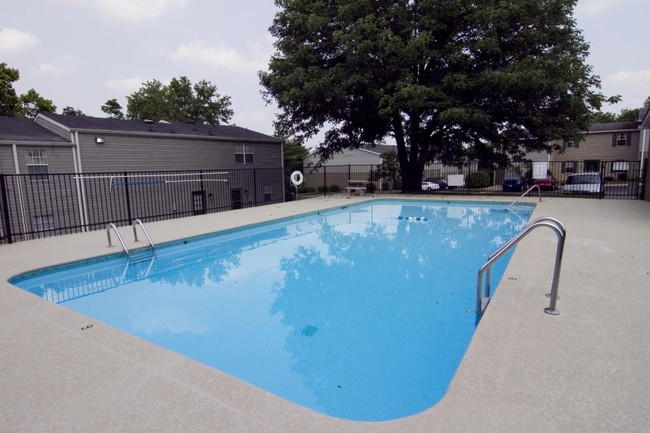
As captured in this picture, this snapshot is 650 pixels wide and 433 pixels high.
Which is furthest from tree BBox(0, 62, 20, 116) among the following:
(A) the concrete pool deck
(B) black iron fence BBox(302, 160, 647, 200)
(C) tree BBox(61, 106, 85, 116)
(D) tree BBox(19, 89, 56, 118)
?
(A) the concrete pool deck

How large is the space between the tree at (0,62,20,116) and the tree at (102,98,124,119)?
51.1 ft

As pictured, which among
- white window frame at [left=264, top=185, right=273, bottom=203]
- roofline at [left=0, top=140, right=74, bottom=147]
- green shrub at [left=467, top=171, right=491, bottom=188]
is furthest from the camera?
green shrub at [left=467, top=171, right=491, bottom=188]

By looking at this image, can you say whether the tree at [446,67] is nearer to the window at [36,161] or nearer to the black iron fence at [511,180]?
the black iron fence at [511,180]

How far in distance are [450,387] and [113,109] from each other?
44.9 meters

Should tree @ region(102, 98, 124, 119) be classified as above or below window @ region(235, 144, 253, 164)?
above

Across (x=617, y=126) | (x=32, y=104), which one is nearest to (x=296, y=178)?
(x=32, y=104)

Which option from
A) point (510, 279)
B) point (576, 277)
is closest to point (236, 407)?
point (510, 279)

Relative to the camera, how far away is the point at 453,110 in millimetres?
12906

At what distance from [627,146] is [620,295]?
32.9m

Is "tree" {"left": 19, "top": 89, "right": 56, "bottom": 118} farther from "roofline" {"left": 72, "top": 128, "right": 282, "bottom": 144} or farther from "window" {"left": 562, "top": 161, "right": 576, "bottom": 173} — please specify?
"window" {"left": 562, "top": 161, "right": 576, "bottom": 173}

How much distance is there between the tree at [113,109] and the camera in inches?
1508

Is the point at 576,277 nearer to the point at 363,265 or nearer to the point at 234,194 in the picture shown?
the point at 363,265

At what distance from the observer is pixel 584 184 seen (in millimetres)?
15766

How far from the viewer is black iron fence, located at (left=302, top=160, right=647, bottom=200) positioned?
15.5m
